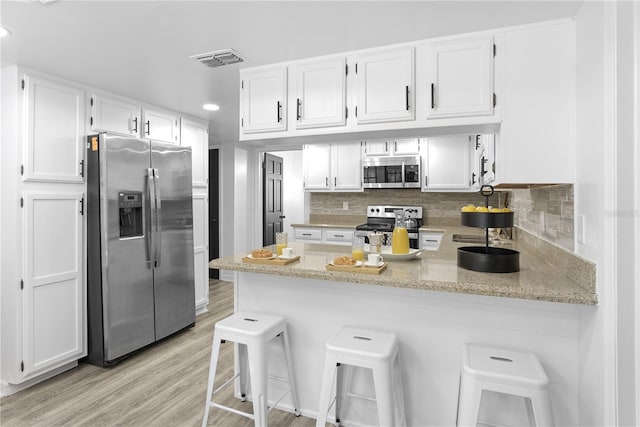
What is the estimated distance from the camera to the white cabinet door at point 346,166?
16.3 feet

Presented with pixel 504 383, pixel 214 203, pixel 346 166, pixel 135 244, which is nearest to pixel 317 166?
pixel 346 166

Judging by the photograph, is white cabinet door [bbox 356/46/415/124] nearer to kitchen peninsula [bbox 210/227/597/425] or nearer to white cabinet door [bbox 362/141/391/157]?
kitchen peninsula [bbox 210/227/597/425]

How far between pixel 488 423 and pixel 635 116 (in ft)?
4.99

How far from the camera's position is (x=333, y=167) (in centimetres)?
509

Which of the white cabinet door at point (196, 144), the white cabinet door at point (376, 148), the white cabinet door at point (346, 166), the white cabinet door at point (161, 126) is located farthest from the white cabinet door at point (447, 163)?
the white cabinet door at point (161, 126)

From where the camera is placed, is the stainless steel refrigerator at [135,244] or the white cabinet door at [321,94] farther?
the stainless steel refrigerator at [135,244]

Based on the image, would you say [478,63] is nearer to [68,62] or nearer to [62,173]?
[68,62]

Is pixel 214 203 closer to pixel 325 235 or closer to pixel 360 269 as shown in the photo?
pixel 325 235

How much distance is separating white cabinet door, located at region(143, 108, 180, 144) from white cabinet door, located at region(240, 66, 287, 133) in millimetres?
1477

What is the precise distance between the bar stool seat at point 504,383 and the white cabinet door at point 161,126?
3.43m

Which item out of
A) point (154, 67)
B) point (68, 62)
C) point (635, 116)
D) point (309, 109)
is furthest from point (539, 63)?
point (68, 62)

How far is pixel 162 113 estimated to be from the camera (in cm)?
366

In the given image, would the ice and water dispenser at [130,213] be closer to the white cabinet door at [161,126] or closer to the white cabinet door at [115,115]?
the white cabinet door at [115,115]

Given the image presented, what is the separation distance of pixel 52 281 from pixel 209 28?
2246mm
